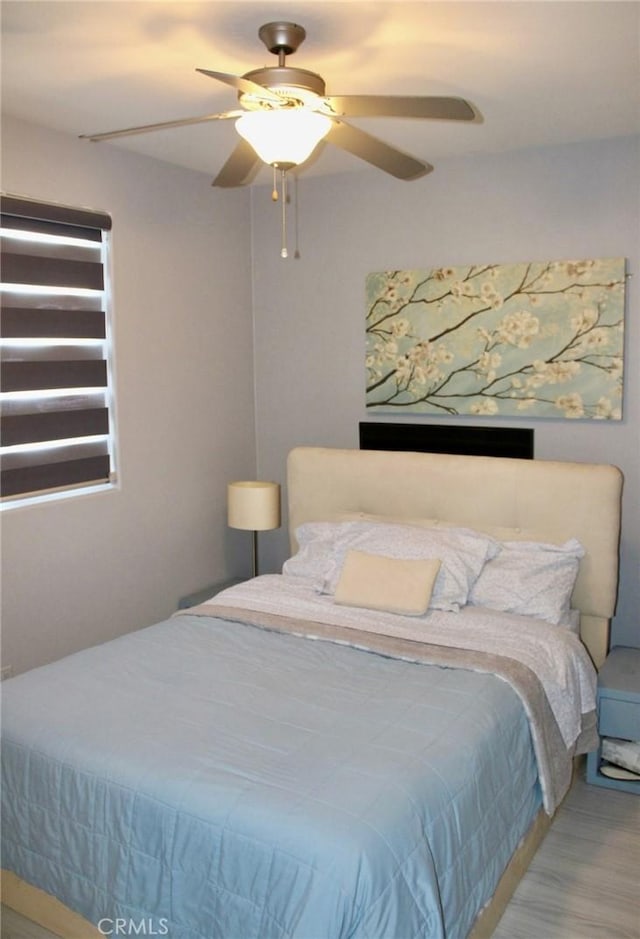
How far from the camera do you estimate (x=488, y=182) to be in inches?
148

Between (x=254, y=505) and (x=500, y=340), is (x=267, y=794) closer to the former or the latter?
(x=254, y=505)

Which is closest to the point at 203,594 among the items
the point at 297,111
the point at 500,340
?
the point at 500,340

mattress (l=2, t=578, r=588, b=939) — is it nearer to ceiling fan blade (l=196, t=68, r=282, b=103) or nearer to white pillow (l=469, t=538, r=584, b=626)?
white pillow (l=469, t=538, r=584, b=626)

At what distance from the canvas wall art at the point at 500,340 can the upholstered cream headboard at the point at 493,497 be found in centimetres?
32

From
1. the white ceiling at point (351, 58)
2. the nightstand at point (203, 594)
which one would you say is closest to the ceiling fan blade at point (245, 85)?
the white ceiling at point (351, 58)

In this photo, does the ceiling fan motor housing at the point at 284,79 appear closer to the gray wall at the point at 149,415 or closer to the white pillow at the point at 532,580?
the gray wall at the point at 149,415

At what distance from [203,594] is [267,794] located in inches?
86.4

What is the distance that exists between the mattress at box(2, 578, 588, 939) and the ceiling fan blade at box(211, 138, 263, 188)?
1.63 metres

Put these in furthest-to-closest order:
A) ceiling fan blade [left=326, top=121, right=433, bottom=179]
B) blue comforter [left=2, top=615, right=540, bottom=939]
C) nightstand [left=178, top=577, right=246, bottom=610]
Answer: nightstand [left=178, top=577, right=246, bottom=610], ceiling fan blade [left=326, top=121, right=433, bottom=179], blue comforter [left=2, top=615, right=540, bottom=939]

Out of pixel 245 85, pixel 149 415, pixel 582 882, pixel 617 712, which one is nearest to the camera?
pixel 245 85

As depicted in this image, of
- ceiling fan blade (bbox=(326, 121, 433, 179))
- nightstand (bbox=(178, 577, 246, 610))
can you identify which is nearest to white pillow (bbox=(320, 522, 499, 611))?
nightstand (bbox=(178, 577, 246, 610))

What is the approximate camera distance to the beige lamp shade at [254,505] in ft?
13.4

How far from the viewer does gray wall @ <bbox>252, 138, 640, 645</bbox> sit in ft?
11.6

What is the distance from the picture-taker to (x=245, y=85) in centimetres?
199
